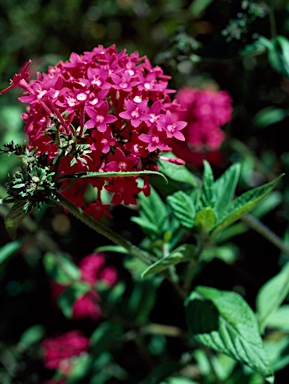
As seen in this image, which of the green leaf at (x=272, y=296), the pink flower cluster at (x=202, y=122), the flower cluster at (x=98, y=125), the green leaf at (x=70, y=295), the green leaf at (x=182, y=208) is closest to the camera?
the flower cluster at (x=98, y=125)

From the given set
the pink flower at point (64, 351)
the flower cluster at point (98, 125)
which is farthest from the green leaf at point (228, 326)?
the pink flower at point (64, 351)

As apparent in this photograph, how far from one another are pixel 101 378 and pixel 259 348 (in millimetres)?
1353

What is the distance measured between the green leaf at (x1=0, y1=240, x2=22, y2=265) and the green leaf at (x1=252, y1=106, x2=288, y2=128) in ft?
5.43

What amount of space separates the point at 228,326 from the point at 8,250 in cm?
113

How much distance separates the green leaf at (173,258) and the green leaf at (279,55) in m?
1.03

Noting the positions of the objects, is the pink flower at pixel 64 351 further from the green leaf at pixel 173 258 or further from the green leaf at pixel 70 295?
the green leaf at pixel 173 258

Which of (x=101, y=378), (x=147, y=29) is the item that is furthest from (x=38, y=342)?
(x=147, y=29)

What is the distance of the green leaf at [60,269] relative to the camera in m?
2.83

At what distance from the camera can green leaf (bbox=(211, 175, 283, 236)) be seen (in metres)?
1.67

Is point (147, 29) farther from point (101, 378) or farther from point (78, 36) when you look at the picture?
point (101, 378)

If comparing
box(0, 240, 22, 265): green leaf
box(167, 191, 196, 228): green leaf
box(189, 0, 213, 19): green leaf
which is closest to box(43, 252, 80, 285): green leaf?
box(0, 240, 22, 265): green leaf

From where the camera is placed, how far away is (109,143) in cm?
159

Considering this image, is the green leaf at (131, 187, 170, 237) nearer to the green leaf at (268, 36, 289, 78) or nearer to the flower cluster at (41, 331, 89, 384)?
the green leaf at (268, 36, 289, 78)

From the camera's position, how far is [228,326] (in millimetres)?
1849
